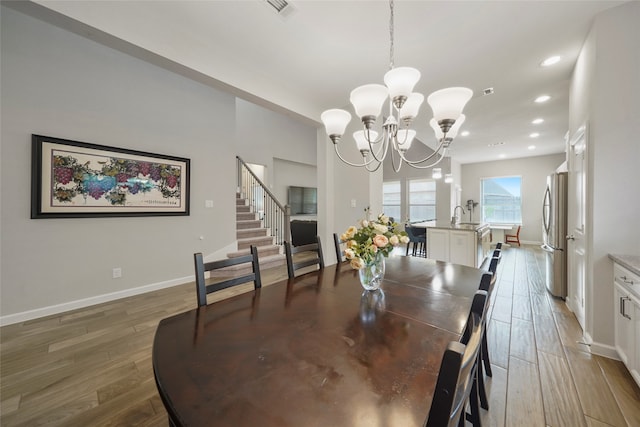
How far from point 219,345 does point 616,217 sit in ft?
9.76

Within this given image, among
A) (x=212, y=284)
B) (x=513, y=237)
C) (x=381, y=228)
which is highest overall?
(x=381, y=228)

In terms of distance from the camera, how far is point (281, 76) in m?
3.00

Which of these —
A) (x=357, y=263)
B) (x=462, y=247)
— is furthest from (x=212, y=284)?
(x=462, y=247)

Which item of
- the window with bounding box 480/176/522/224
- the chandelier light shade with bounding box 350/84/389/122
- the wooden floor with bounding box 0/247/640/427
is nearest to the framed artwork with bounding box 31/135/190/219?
the wooden floor with bounding box 0/247/640/427

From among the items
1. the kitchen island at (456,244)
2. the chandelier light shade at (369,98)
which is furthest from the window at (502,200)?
the chandelier light shade at (369,98)

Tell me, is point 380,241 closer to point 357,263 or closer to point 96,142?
point 357,263

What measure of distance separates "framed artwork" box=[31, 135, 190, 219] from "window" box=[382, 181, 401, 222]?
6886mm

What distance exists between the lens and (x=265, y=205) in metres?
6.21

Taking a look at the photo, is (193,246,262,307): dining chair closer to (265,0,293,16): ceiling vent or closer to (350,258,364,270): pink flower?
(350,258,364,270): pink flower

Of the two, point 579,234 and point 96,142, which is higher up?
point 96,142

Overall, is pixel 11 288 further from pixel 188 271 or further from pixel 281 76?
pixel 281 76

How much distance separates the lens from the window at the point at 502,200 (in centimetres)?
814

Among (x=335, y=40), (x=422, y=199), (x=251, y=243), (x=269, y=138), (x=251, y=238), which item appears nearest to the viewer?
(x=335, y=40)

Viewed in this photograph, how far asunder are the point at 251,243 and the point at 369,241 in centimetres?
403
